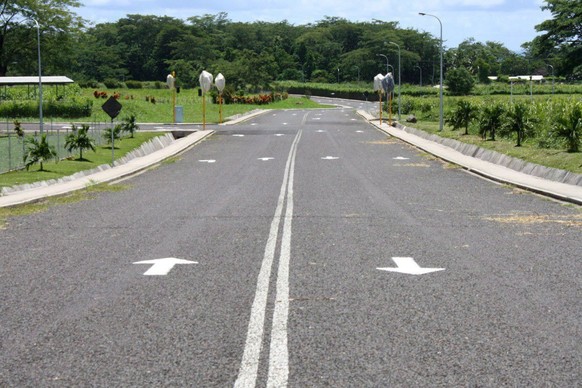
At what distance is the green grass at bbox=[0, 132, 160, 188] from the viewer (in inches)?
921

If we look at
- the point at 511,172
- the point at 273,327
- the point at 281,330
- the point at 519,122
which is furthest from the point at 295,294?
the point at 519,122

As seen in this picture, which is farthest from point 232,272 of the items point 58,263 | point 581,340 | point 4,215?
point 4,215

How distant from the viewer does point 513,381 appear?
6012mm

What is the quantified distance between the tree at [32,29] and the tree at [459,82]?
6008cm

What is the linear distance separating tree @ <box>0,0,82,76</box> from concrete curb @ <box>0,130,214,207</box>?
59.0 m

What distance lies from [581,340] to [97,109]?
71357 mm

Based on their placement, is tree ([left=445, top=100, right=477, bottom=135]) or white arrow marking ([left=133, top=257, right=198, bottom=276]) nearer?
white arrow marking ([left=133, top=257, right=198, bottom=276])

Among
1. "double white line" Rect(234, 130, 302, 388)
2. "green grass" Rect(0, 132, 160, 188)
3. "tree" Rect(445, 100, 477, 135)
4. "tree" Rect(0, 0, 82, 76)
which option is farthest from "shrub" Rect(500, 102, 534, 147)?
"tree" Rect(0, 0, 82, 76)

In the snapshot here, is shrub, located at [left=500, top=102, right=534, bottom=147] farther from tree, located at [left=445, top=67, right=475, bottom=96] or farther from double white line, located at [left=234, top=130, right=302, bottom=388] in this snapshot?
tree, located at [left=445, top=67, right=475, bottom=96]

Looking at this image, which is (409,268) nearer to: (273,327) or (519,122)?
(273,327)

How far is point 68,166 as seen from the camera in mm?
27812

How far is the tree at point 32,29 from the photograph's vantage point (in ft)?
310

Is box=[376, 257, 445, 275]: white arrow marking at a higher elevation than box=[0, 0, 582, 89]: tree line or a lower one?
lower

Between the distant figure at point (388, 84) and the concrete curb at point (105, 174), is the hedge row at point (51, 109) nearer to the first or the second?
the distant figure at point (388, 84)
